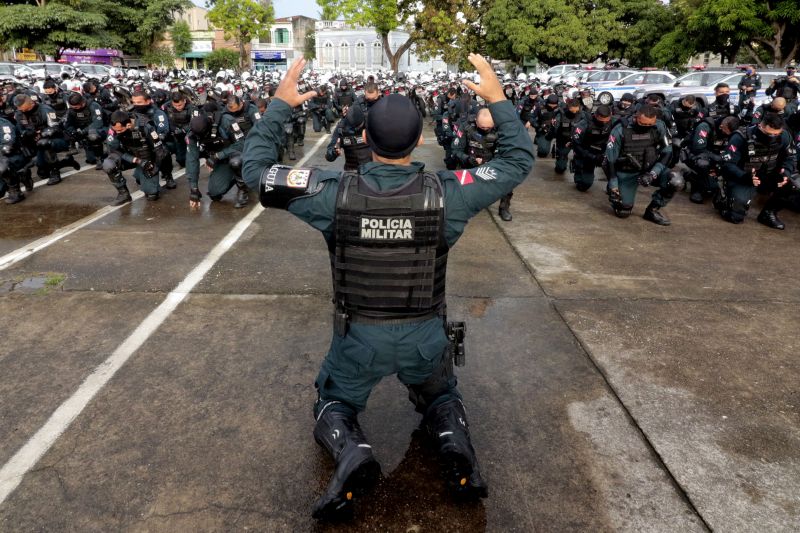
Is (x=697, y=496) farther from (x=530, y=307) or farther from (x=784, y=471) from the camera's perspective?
(x=530, y=307)

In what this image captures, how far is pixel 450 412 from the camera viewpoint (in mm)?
2559

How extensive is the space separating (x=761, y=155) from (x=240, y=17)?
2019 inches

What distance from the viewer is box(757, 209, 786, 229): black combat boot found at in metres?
7.44

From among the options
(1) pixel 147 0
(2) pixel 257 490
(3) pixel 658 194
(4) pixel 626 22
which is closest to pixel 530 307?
(2) pixel 257 490

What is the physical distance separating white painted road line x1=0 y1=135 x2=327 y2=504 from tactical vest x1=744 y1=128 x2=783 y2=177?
698cm

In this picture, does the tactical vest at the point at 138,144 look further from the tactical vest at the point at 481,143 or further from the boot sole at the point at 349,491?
the boot sole at the point at 349,491

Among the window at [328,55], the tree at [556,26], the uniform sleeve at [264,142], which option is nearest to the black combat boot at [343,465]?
the uniform sleeve at [264,142]

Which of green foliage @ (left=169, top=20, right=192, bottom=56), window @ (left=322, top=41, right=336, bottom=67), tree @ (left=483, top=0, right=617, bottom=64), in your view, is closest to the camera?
tree @ (left=483, top=0, right=617, bottom=64)

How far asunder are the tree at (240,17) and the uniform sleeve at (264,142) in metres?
53.3

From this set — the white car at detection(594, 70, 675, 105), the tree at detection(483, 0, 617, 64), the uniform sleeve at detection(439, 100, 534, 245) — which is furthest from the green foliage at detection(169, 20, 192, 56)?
the uniform sleeve at detection(439, 100, 534, 245)

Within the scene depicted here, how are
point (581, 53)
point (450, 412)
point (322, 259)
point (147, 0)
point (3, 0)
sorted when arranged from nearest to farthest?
point (450, 412), point (322, 259), point (581, 53), point (3, 0), point (147, 0)

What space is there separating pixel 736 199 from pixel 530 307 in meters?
4.72

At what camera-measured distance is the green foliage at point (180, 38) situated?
61.6 m

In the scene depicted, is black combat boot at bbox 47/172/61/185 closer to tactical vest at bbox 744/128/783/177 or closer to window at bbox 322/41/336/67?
tactical vest at bbox 744/128/783/177
